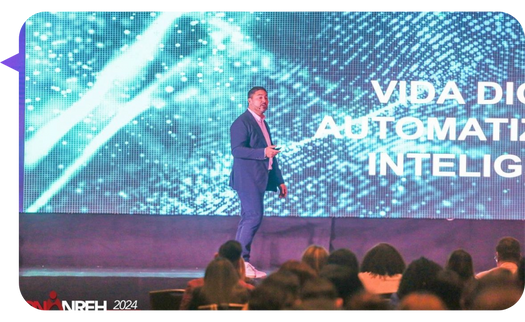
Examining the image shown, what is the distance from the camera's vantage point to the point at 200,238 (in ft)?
19.5

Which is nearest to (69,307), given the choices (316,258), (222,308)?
(316,258)

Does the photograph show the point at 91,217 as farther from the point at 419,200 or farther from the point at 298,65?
the point at 419,200

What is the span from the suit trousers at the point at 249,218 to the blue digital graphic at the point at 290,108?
252 millimetres

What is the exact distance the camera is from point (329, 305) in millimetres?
3174

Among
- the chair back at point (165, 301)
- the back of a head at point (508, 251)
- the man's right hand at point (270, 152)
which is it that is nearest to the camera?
the chair back at point (165, 301)

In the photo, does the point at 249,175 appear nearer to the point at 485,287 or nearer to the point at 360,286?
the point at 360,286

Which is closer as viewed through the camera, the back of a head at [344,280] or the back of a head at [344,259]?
the back of a head at [344,280]

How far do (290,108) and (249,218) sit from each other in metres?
0.98

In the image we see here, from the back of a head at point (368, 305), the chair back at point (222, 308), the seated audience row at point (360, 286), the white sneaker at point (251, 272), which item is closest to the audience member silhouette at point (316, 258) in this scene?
the seated audience row at point (360, 286)

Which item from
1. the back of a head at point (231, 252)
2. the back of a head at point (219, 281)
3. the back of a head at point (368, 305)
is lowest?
the back of a head at point (368, 305)

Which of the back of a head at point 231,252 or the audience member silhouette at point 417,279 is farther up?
the back of a head at point 231,252

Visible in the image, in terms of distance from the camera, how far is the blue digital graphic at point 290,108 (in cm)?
589

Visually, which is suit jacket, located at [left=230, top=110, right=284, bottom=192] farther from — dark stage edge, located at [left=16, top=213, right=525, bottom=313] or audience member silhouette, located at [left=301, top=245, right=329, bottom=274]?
audience member silhouette, located at [left=301, top=245, right=329, bottom=274]

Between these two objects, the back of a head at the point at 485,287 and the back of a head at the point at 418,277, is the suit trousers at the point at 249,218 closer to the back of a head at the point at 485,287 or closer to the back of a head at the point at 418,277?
the back of a head at the point at 418,277
